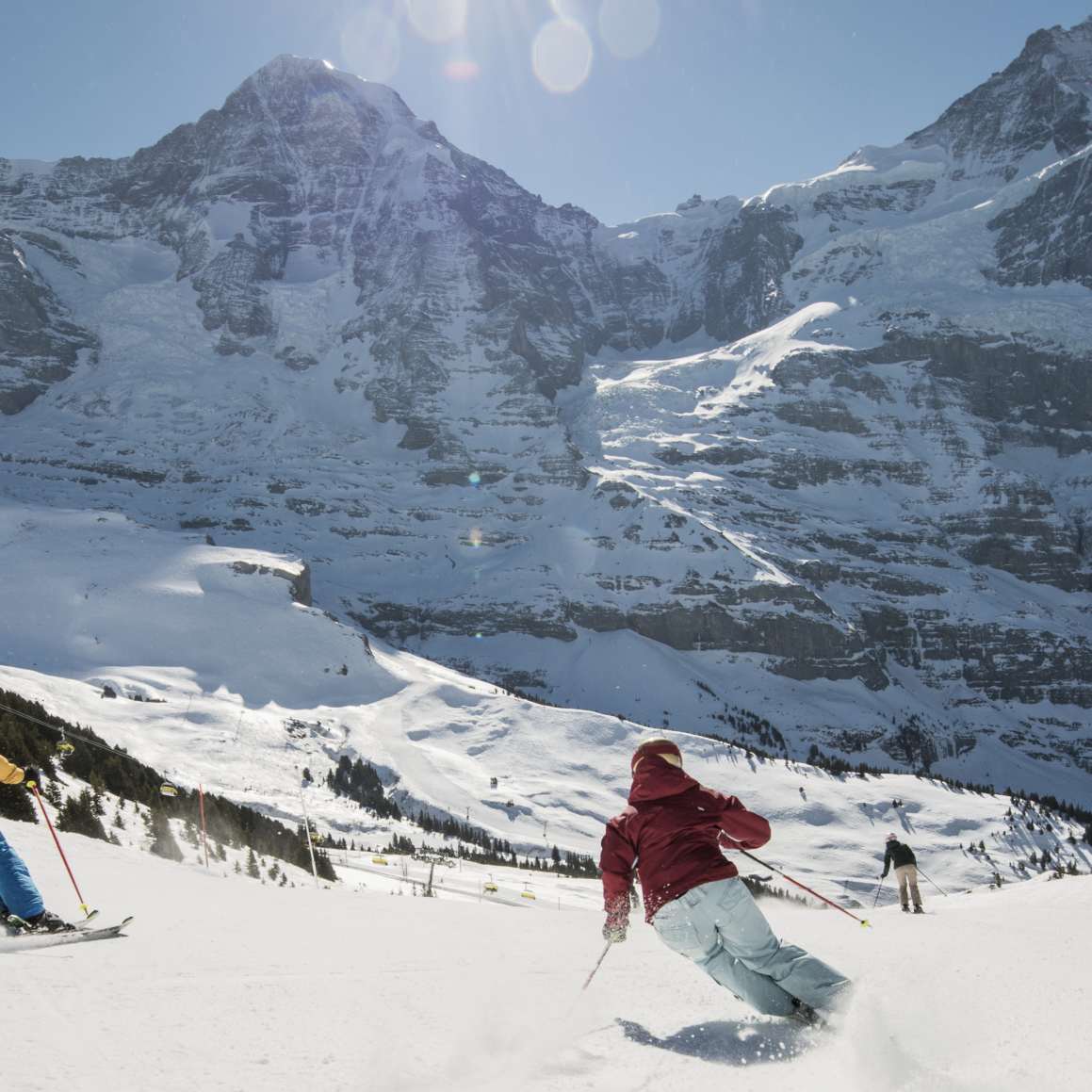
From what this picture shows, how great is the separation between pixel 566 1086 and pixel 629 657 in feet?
432

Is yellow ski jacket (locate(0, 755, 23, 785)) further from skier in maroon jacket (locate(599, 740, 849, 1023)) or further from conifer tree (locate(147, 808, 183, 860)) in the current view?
conifer tree (locate(147, 808, 183, 860))

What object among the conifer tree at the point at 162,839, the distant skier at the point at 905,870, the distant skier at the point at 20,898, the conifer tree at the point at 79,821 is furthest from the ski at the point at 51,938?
the distant skier at the point at 905,870

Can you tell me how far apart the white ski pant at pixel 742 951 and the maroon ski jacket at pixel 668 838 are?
81 millimetres

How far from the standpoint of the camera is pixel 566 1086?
366 cm

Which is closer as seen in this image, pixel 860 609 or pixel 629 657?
pixel 629 657

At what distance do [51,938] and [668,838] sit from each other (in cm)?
464

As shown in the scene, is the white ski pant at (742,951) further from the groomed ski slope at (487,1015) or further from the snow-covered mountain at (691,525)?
the snow-covered mountain at (691,525)

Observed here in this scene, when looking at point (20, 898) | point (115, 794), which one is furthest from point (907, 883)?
point (115, 794)

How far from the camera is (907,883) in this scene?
1503cm

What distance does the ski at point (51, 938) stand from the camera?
6297mm

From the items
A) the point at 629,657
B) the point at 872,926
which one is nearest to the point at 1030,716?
the point at 629,657

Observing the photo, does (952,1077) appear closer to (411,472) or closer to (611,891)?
(611,891)

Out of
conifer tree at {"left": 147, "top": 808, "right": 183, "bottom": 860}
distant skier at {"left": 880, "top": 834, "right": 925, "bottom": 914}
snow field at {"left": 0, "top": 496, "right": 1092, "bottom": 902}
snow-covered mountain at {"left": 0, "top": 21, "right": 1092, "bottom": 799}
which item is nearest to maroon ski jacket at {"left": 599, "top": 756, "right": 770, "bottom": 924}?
distant skier at {"left": 880, "top": 834, "right": 925, "bottom": 914}

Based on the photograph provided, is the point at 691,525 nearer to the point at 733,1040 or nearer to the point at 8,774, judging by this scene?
the point at 8,774
